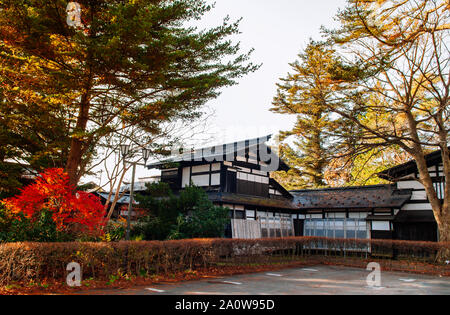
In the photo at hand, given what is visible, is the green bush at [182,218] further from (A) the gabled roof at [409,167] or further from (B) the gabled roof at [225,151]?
(A) the gabled roof at [409,167]

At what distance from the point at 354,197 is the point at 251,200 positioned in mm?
7446

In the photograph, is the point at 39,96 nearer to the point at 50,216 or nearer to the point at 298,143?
the point at 50,216

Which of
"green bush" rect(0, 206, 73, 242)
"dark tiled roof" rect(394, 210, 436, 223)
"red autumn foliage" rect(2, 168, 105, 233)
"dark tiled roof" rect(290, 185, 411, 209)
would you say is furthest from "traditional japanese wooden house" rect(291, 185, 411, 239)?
"green bush" rect(0, 206, 73, 242)

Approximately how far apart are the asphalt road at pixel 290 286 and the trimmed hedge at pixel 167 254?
1.22m

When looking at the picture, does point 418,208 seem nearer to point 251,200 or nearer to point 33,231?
point 251,200

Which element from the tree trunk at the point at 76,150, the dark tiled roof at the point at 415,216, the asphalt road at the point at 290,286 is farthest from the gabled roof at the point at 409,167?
the tree trunk at the point at 76,150

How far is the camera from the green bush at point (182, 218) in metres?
14.3

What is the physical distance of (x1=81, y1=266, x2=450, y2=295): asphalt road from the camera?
876cm

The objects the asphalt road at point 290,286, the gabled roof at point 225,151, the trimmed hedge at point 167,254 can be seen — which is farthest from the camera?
the gabled roof at point 225,151

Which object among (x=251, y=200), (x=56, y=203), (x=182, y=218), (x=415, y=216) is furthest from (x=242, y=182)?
(x=56, y=203)

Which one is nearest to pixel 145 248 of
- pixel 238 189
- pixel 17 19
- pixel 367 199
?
pixel 17 19

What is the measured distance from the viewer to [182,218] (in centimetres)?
1455

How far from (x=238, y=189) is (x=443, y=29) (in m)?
13.6

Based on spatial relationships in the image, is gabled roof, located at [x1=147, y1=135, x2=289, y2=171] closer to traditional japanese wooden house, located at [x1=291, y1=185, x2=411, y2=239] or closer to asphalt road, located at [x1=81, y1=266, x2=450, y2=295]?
traditional japanese wooden house, located at [x1=291, y1=185, x2=411, y2=239]
